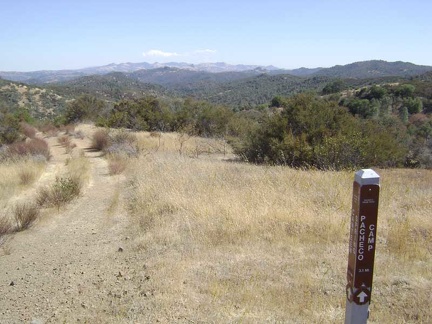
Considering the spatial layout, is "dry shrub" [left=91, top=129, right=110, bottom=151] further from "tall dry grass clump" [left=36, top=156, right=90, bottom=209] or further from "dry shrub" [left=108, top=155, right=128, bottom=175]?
"tall dry grass clump" [left=36, top=156, right=90, bottom=209]

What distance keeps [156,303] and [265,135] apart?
12216mm

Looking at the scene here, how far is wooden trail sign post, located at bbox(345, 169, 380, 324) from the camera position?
210 cm

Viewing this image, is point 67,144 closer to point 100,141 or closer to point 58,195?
point 100,141

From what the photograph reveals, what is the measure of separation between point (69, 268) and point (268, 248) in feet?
9.21

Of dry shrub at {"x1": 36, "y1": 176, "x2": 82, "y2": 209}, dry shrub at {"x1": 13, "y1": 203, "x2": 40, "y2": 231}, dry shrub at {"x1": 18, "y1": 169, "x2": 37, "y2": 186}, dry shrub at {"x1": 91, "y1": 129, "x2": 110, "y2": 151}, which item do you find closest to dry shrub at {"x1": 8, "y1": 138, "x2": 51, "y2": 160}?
dry shrub at {"x1": 91, "y1": 129, "x2": 110, "y2": 151}

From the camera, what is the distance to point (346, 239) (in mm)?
5254

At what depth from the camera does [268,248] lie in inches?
196

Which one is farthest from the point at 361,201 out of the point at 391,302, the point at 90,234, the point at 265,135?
the point at 265,135

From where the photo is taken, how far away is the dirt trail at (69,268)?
4.00 metres

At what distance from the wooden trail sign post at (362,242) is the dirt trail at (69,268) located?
2.46 meters

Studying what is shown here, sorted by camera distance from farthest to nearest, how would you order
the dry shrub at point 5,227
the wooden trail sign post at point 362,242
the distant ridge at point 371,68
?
the distant ridge at point 371,68, the dry shrub at point 5,227, the wooden trail sign post at point 362,242

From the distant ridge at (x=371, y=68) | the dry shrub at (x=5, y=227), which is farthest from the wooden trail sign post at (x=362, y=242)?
the distant ridge at (x=371, y=68)

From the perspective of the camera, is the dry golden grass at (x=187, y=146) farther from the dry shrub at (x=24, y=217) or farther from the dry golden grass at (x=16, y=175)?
the dry shrub at (x=24, y=217)

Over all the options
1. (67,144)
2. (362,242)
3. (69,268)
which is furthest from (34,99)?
(362,242)
